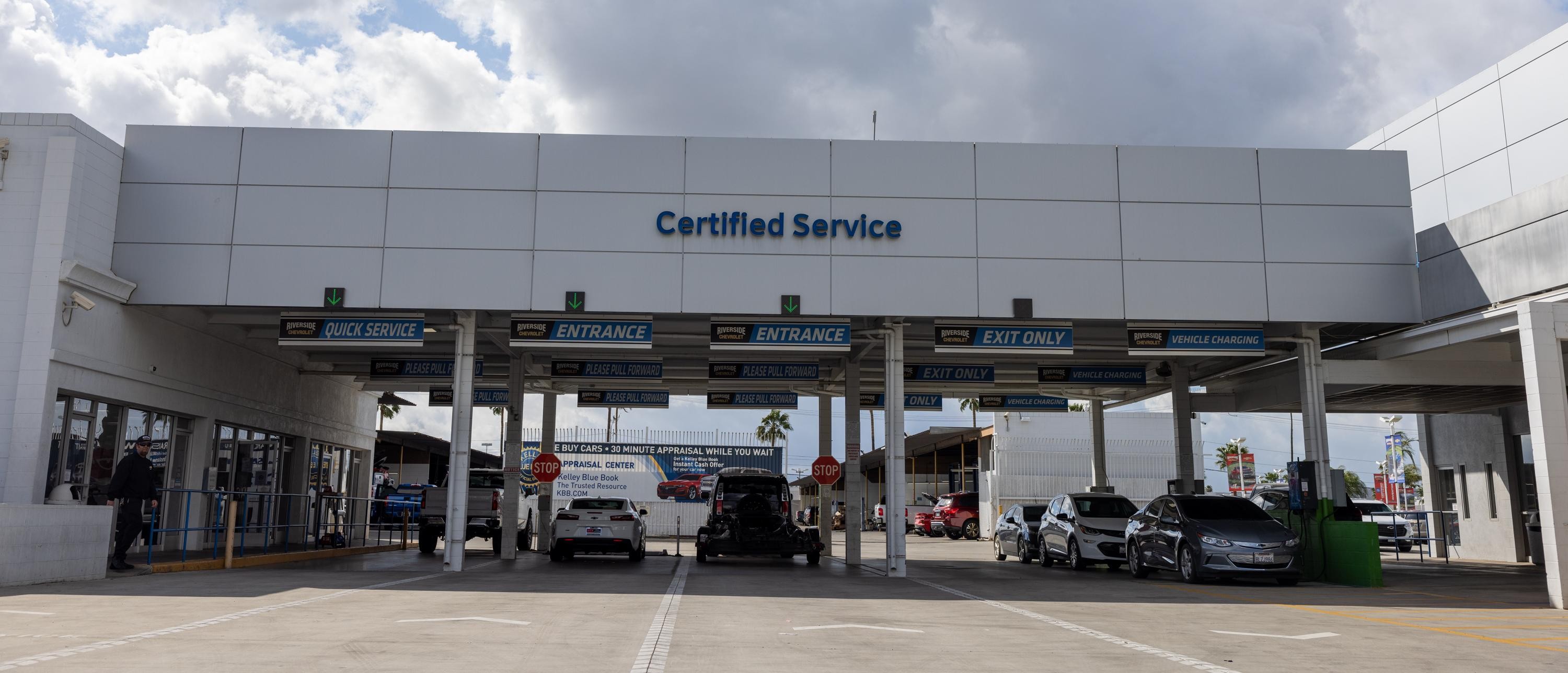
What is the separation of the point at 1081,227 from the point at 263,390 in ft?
56.8

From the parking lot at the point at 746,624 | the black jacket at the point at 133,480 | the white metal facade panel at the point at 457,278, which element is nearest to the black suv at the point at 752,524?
the parking lot at the point at 746,624

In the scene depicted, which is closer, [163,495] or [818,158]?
[818,158]

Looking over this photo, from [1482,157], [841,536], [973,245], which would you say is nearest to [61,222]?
[973,245]

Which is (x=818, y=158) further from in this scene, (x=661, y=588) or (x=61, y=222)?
(x=61, y=222)

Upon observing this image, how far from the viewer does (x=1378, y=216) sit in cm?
1894

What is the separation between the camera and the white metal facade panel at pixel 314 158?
1780cm

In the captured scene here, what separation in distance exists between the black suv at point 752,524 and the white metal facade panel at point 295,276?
24.9 ft

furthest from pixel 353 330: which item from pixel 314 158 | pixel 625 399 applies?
pixel 625 399

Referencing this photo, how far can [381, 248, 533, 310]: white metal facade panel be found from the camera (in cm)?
1778

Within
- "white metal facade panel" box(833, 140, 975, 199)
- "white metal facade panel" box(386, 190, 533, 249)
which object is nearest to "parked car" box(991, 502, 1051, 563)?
"white metal facade panel" box(833, 140, 975, 199)

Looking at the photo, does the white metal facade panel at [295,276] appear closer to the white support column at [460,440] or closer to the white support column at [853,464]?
the white support column at [460,440]

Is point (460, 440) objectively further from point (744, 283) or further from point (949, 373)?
point (949, 373)

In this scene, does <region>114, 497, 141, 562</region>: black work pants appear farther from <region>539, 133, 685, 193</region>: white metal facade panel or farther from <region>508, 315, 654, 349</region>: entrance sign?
<region>539, 133, 685, 193</region>: white metal facade panel

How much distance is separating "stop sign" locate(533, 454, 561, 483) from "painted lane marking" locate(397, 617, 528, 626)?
49.9ft
